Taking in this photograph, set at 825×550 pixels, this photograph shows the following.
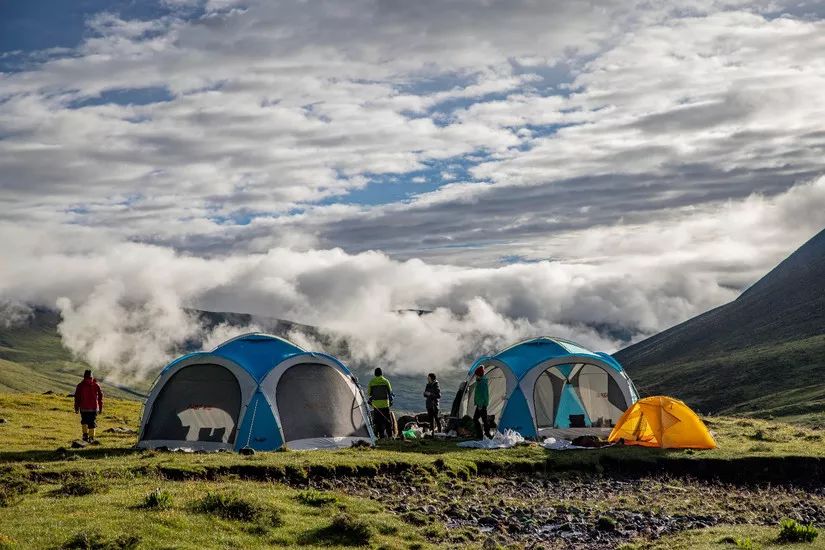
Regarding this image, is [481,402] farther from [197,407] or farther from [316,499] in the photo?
[316,499]

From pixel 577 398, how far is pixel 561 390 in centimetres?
84

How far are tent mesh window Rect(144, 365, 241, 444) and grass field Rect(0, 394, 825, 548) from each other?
6.48 feet

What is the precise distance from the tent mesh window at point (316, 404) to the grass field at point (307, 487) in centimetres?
184

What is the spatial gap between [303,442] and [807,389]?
129m

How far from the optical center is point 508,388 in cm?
4069

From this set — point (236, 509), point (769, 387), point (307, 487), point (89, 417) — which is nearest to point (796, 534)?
point (236, 509)

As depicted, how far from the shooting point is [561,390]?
41.5 meters

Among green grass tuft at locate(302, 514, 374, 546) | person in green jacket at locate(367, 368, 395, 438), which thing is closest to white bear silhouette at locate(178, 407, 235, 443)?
person in green jacket at locate(367, 368, 395, 438)

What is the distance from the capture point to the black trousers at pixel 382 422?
38656 millimetres

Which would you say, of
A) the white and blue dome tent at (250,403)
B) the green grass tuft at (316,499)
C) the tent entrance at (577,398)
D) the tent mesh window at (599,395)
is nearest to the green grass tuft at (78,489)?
the green grass tuft at (316,499)

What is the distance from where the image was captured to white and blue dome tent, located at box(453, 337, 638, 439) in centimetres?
3997

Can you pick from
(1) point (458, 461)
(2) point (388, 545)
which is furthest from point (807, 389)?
(2) point (388, 545)

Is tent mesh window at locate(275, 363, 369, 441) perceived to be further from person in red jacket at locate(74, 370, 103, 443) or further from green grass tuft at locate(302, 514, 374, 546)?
green grass tuft at locate(302, 514, 374, 546)

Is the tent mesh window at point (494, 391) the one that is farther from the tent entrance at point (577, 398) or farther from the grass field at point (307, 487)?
the grass field at point (307, 487)
